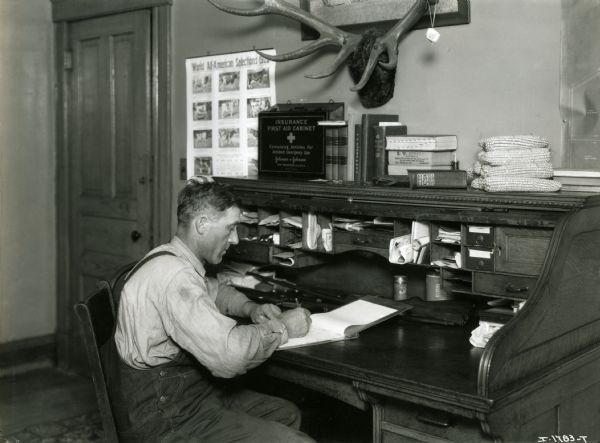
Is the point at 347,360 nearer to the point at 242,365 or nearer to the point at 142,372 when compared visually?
the point at 242,365

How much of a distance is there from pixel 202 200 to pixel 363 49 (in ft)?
3.92

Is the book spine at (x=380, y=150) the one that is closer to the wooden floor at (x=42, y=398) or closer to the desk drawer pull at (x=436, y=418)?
the desk drawer pull at (x=436, y=418)

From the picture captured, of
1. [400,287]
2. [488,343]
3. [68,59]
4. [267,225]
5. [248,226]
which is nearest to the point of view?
[488,343]

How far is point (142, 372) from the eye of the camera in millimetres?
2668

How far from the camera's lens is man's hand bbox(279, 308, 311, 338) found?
9.26 feet

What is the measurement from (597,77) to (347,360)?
1456mm

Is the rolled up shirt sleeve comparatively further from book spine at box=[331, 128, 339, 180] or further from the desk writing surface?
book spine at box=[331, 128, 339, 180]

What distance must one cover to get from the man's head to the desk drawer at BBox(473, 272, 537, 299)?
0.93 metres

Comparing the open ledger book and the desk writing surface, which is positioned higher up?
the open ledger book

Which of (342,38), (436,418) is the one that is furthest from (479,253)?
(342,38)

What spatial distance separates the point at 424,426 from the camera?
8.09 feet

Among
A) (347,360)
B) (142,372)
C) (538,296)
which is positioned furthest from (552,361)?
(142,372)

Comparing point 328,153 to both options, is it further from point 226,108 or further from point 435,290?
point 226,108

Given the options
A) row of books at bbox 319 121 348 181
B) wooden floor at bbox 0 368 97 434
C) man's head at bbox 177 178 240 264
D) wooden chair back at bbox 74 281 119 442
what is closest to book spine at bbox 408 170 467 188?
row of books at bbox 319 121 348 181
